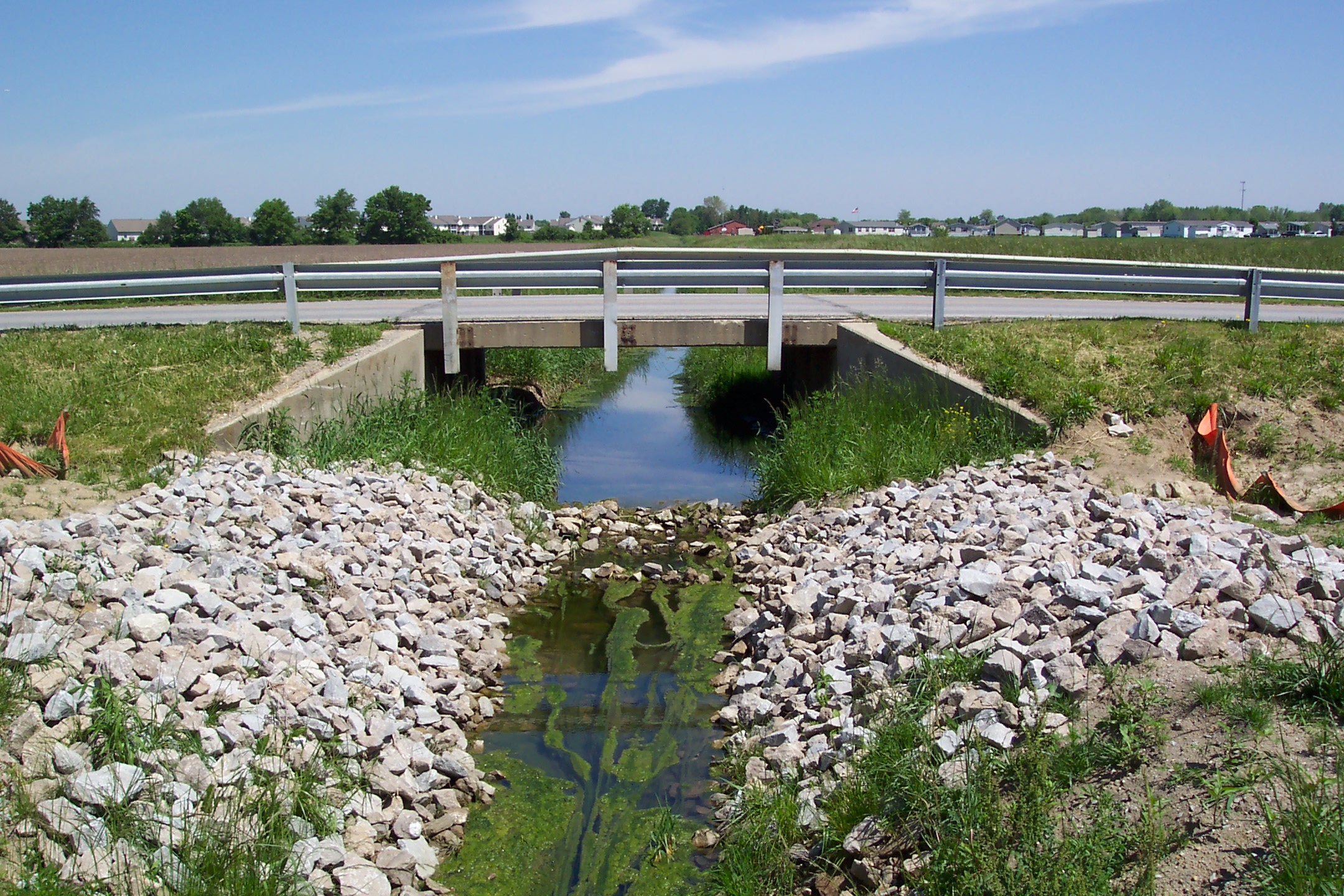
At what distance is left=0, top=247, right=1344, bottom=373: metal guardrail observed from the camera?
12.5 meters

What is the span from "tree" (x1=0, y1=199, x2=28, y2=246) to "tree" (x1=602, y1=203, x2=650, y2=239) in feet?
140

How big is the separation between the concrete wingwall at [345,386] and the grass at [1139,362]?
20.6ft

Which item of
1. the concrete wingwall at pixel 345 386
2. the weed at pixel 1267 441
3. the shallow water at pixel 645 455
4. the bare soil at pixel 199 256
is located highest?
the bare soil at pixel 199 256

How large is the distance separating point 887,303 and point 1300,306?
22.0ft

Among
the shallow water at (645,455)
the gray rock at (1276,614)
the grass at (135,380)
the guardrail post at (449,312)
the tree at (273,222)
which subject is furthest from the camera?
the tree at (273,222)

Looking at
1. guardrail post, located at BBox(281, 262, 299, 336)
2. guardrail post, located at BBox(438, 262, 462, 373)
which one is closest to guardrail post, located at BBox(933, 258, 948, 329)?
guardrail post, located at BBox(438, 262, 462, 373)

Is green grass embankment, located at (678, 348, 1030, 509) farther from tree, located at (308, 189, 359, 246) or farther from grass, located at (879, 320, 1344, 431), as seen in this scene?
tree, located at (308, 189, 359, 246)

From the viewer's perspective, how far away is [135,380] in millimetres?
10414

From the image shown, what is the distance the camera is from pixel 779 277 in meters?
12.7

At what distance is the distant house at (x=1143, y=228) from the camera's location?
115000mm

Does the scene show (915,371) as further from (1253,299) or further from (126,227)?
(126,227)

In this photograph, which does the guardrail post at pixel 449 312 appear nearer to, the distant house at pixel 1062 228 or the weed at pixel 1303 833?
the weed at pixel 1303 833

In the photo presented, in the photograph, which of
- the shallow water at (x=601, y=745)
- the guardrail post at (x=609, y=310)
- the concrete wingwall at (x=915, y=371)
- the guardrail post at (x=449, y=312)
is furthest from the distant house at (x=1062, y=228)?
the shallow water at (x=601, y=745)

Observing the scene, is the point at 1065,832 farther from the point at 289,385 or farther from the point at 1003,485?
the point at 289,385
